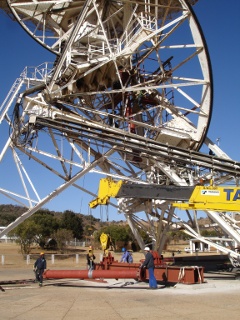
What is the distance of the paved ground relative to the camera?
330 inches

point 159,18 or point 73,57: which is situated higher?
point 159,18

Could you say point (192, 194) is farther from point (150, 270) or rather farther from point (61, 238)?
point (61, 238)

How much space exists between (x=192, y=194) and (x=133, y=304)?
3.53 metres

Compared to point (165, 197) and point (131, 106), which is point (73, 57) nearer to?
point (131, 106)

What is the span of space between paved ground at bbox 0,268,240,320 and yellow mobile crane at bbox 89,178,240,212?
2386mm

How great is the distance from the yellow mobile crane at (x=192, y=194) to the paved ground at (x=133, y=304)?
93.9 inches

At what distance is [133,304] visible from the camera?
10.0 m

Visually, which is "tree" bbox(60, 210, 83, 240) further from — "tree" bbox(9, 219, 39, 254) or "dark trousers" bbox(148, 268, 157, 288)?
"dark trousers" bbox(148, 268, 157, 288)

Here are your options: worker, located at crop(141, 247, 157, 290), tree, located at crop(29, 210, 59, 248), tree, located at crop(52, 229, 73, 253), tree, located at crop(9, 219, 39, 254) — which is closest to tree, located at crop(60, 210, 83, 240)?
tree, located at crop(29, 210, 59, 248)

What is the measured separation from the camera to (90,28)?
18.9 metres

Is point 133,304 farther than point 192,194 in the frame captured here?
No

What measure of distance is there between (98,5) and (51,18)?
9.30ft

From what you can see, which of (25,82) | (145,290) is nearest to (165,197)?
(145,290)

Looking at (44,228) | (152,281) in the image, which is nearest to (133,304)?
(152,281)
